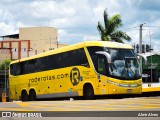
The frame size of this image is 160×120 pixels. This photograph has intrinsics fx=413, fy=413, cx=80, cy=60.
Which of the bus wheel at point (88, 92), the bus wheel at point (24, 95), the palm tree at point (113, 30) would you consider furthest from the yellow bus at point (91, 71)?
the palm tree at point (113, 30)

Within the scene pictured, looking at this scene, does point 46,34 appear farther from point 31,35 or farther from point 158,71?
point 158,71

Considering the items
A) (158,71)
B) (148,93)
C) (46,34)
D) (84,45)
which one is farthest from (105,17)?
(46,34)

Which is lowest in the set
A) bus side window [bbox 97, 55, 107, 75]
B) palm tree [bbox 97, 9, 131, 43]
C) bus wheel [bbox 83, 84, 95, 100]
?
bus wheel [bbox 83, 84, 95, 100]

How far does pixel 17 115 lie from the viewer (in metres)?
10.0

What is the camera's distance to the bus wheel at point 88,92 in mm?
22788

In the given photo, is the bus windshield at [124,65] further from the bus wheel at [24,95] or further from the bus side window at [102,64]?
the bus wheel at [24,95]

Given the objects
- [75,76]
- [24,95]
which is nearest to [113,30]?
[24,95]

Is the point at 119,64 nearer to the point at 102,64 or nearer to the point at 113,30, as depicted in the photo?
the point at 102,64

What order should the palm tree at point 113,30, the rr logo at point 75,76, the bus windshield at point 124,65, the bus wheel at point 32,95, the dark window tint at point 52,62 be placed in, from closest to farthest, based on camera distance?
1. the bus windshield at point 124,65
2. the dark window tint at point 52,62
3. the rr logo at point 75,76
4. the bus wheel at point 32,95
5. the palm tree at point 113,30

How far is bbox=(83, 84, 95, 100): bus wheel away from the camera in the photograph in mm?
22788

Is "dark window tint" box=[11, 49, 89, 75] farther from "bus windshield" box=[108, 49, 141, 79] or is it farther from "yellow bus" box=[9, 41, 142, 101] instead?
"bus windshield" box=[108, 49, 141, 79]

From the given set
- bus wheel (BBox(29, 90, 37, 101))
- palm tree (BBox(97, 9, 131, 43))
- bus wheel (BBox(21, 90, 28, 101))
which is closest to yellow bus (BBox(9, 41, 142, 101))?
bus wheel (BBox(29, 90, 37, 101))

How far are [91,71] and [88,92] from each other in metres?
1.32

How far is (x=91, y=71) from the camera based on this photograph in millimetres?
22656
